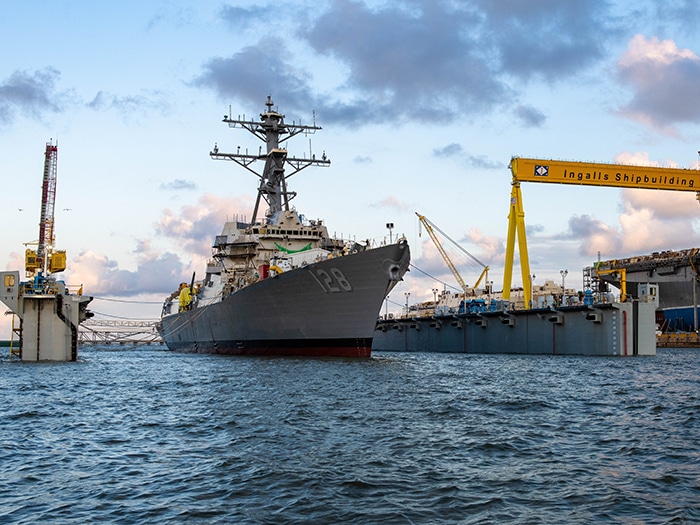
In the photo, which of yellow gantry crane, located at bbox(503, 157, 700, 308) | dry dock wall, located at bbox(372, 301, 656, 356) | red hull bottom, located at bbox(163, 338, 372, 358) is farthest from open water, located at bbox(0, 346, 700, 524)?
yellow gantry crane, located at bbox(503, 157, 700, 308)

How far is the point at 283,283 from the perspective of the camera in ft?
106

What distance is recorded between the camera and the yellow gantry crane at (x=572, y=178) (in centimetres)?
5047

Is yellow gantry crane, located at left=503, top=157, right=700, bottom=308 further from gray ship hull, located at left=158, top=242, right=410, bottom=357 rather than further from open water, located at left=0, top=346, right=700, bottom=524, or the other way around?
open water, located at left=0, top=346, right=700, bottom=524

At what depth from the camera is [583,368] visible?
97.8 feet

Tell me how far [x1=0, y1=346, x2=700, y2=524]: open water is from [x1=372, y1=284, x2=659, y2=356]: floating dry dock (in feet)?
63.5

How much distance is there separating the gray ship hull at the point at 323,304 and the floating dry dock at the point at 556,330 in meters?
15.5

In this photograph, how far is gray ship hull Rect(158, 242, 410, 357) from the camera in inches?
1192

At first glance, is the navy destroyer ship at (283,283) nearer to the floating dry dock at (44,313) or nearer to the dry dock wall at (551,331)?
the floating dry dock at (44,313)

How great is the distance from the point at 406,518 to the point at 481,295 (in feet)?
243

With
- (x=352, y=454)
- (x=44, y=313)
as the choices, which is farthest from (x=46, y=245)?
(x=352, y=454)

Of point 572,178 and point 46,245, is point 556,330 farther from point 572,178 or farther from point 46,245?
point 46,245

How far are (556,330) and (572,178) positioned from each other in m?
12.5

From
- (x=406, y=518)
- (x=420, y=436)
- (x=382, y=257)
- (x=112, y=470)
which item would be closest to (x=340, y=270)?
(x=382, y=257)

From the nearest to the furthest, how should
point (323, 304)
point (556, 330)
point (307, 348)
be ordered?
point (323, 304)
point (307, 348)
point (556, 330)
